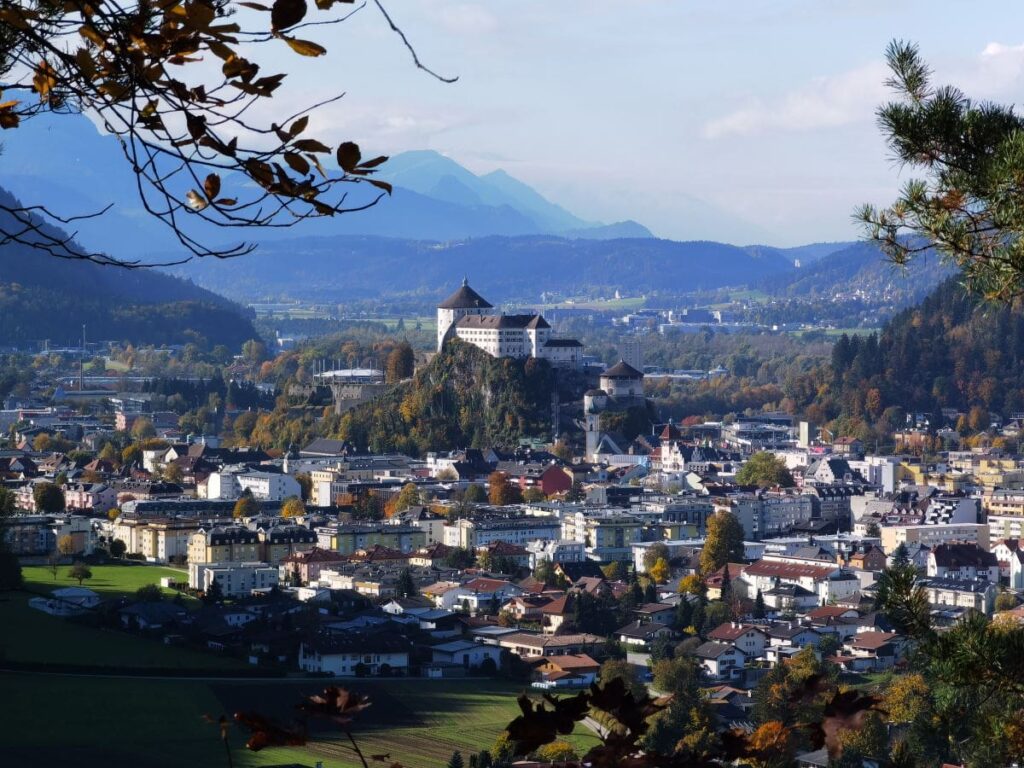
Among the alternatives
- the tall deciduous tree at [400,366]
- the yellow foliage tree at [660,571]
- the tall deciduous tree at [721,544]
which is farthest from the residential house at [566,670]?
the tall deciduous tree at [400,366]

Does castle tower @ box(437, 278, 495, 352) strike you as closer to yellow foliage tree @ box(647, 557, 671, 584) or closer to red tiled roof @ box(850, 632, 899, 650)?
yellow foliage tree @ box(647, 557, 671, 584)

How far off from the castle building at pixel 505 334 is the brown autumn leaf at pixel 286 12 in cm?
4318

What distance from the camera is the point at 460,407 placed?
46875 mm

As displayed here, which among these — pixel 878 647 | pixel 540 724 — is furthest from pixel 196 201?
pixel 878 647

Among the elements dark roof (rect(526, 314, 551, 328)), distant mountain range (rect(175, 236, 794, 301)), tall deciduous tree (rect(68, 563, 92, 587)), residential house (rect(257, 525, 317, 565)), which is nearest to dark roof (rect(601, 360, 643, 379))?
dark roof (rect(526, 314, 551, 328))

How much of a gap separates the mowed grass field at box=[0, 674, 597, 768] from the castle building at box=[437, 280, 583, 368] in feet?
81.3

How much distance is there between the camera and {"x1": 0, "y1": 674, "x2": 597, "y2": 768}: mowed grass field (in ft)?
56.9

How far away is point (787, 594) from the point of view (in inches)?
1118

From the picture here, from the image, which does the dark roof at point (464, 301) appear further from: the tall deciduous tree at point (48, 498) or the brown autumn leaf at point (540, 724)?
the brown autumn leaf at point (540, 724)

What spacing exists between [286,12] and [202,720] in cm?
1735

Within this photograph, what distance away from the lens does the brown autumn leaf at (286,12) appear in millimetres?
2869

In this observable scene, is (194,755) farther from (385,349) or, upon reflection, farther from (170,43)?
(385,349)

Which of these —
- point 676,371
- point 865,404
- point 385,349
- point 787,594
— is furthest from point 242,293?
point 787,594

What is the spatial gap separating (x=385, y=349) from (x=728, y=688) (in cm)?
4872
